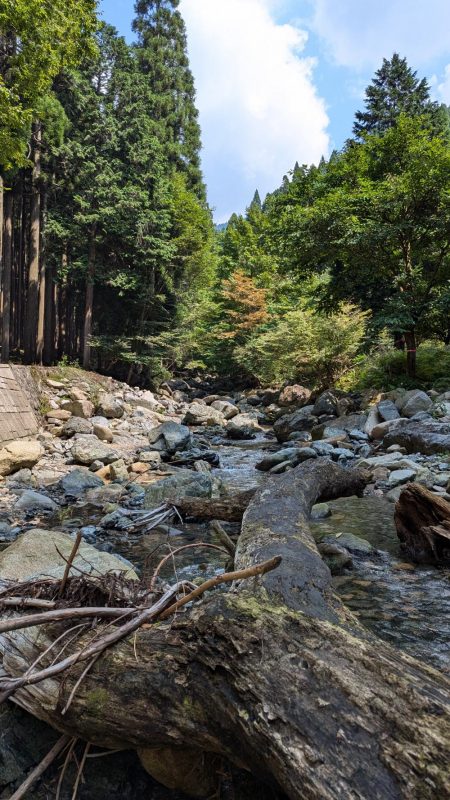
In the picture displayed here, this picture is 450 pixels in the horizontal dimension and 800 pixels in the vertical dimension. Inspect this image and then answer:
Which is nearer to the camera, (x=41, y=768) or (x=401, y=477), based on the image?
(x=41, y=768)

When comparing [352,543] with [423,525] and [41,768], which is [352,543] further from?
[41,768]

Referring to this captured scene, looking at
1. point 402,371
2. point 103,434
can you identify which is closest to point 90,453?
point 103,434

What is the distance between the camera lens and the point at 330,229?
12.0 meters

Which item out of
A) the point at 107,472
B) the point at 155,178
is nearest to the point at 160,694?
the point at 107,472

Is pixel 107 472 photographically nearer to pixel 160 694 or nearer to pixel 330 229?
pixel 160 694

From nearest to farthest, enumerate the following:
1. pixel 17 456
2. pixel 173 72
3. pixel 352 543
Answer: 1. pixel 352 543
2. pixel 17 456
3. pixel 173 72

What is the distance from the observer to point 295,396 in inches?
669

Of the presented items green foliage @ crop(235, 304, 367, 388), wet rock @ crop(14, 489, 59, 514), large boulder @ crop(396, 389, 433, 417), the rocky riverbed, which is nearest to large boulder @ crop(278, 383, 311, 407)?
the rocky riverbed

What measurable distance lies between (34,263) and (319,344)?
11.7m

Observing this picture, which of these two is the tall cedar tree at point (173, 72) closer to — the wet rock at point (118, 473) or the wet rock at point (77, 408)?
the wet rock at point (77, 408)

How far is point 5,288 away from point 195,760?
17.2m

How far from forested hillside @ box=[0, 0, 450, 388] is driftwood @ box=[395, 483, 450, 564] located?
862cm

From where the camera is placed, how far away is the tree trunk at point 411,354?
12992 millimetres

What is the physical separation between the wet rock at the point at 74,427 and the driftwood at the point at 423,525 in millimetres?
8806
